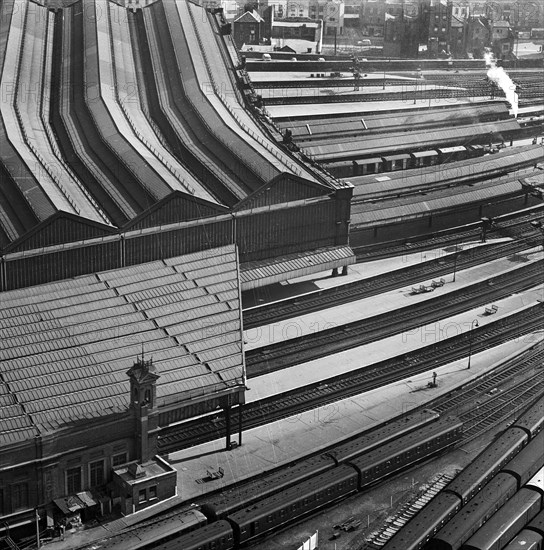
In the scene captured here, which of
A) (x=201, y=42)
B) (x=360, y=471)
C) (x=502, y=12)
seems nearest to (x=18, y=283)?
(x=360, y=471)

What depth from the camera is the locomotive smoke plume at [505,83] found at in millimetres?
115938

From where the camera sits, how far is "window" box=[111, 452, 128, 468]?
46250 millimetres

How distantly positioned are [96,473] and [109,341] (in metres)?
7.20

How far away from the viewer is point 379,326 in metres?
63.1

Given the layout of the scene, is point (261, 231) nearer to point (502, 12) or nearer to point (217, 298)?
point (217, 298)

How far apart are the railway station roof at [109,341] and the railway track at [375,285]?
5.41m

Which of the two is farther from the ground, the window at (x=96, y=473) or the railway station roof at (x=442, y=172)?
the railway station roof at (x=442, y=172)

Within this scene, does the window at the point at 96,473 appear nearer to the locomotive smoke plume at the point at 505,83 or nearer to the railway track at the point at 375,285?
the railway track at the point at 375,285

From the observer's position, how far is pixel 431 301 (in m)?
67.1

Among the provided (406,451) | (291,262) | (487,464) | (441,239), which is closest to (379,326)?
(291,262)

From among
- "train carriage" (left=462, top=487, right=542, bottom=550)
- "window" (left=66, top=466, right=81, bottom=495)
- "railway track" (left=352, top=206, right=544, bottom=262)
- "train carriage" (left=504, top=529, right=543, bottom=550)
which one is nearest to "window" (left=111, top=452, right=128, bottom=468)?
"window" (left=66, top=466, right=81, bottom=495)

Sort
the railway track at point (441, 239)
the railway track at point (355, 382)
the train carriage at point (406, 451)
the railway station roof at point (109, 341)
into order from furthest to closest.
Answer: the railway track at point (441, 239) → the railway track at point (355, 382) → the train carriage at point (406, 451) → the railway station roof at point (109, 341)

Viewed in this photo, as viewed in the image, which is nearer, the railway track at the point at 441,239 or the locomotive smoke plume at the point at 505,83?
the railway track at the point at 441,239

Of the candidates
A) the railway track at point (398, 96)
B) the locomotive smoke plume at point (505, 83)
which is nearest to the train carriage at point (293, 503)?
the railway track at point (398, 96)
